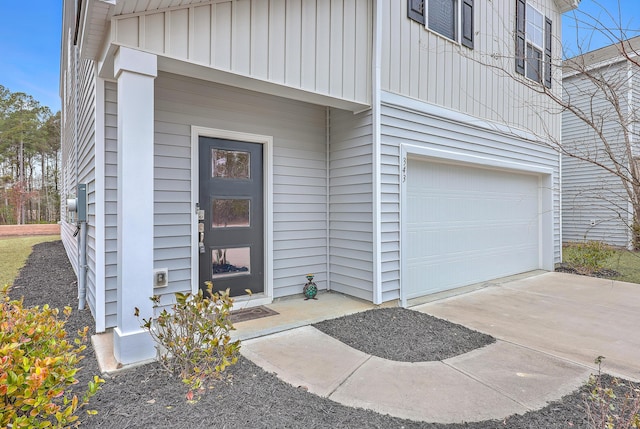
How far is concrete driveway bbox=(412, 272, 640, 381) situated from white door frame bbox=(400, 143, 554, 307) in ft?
3.28

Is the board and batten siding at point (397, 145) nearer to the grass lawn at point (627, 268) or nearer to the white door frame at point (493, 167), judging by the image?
the white door frame at point (493, 167)

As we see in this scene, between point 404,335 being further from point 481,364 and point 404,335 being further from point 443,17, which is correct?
point 443,17

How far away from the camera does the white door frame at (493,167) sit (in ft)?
15.1

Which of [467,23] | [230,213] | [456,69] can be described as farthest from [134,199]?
[467,23]

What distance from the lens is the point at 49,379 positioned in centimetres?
170

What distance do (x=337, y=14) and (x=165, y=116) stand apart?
7.48ft

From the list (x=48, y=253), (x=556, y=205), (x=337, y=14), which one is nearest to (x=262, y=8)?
(x=337, y=14)

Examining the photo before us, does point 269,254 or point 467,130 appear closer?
point 269,254

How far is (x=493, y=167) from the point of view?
6.12 m

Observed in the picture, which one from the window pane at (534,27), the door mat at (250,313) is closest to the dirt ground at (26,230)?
the door mat at (250,313)

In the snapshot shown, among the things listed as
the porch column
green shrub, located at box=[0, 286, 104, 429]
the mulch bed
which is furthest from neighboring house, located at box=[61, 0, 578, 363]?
green shrub, located at box=[0, 286, 104, 429]

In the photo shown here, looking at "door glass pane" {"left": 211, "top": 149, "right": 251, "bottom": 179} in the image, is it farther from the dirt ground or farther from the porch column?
the dirt ground

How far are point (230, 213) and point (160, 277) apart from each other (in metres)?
1.09

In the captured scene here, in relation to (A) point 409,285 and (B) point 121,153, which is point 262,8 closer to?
(B) point 121,153
